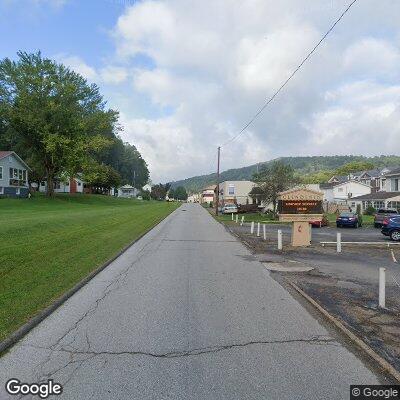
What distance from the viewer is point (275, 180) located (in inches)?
1741

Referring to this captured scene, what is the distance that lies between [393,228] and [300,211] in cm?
754

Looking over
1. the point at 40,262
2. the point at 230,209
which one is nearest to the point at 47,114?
the point at 230,209

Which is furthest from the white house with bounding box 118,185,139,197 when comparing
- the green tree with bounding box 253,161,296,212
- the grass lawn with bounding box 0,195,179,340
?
the grass lawn with bounding box 0,195,179,340

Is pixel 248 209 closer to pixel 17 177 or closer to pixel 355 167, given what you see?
pixel 17 177

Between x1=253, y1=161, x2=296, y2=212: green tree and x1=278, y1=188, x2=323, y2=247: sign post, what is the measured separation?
75.4 feet

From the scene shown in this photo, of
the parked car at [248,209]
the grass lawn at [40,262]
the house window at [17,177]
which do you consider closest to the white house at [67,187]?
the house window at [17,177]

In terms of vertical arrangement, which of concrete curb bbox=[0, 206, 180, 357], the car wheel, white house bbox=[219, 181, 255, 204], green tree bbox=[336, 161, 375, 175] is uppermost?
green tree bbox=[336, 161, 375, 175]

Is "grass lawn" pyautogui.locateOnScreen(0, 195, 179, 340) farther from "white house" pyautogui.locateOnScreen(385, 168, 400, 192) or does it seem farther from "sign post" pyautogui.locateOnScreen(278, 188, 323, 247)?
"white house" pyautogui.locateOnScreen(385, 168, 400, 192)

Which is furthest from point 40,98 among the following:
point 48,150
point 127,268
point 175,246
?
point 127,268

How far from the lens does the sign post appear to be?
2002 cm

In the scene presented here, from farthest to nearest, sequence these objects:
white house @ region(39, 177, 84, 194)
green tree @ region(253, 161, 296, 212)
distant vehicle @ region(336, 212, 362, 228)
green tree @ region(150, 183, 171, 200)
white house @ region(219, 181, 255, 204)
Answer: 1. green tree @ region(150, 183, 171, 200)
2. white house @ region(39, 177, 84, 194)
3. white house @ region(219, 181, 255, 204)
4. green tree @ region(253, 161, 296, 212)
5. distant vehicle @ region(336, 212, 362, 228)

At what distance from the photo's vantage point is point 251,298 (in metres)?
8.84

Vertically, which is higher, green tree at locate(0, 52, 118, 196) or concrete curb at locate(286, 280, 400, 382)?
green tree at locate(0, 52, 118, 196)

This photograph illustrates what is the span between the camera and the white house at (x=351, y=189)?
7919cm
